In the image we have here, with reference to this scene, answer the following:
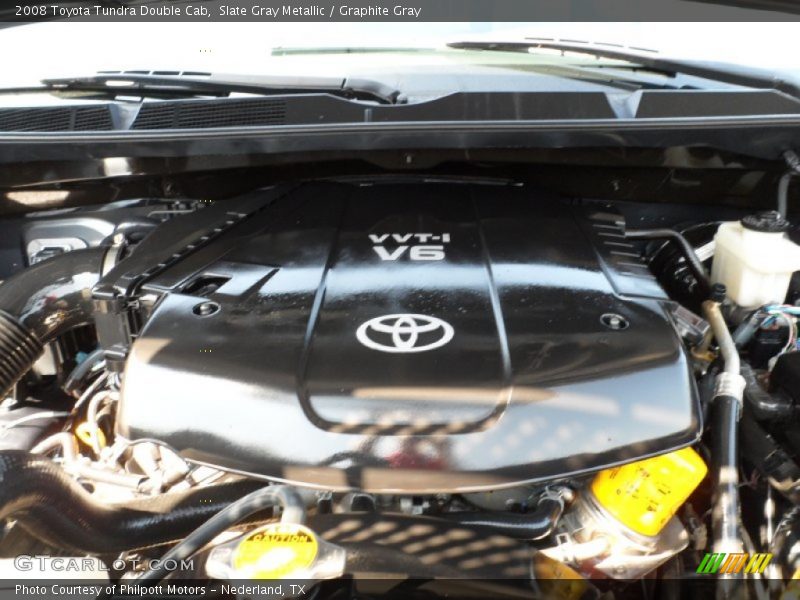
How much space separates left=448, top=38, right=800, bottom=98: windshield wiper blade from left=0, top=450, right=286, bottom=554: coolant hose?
979 mm

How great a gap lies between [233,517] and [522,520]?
356 mm

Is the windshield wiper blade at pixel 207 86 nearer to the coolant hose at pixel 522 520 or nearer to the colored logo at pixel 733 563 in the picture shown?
the coolant hose at pixel 522 520

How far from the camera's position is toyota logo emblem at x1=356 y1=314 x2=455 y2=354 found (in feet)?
2.57

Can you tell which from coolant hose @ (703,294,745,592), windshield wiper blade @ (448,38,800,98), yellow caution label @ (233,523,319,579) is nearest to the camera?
yellow caution label @ (233,523,319,579)

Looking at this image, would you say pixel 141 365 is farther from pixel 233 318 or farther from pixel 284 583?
pixel 284 583

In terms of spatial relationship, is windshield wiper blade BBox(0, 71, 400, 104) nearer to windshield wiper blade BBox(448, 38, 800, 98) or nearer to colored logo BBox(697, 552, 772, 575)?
windshield wiper blade BBox(448, 38, 800, 98)

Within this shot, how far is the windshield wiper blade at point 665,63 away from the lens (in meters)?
1.15

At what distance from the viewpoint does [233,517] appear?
770 mm

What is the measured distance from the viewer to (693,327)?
89 centimetres

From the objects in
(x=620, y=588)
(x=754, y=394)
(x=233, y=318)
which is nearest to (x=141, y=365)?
(x=233, y=318)

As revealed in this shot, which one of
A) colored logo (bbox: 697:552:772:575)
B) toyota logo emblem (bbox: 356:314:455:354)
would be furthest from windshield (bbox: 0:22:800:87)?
colored logo (bbox: 697:552:772:575)

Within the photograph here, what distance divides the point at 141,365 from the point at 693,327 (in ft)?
2.42

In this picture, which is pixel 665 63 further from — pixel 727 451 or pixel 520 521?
pixel 520 521

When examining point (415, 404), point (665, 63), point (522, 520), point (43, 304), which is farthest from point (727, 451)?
point (43, 304)
